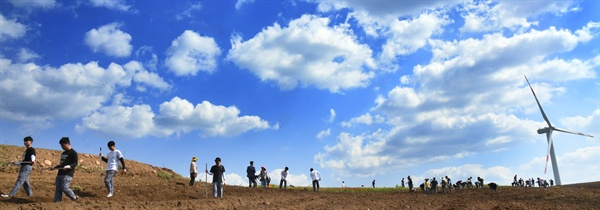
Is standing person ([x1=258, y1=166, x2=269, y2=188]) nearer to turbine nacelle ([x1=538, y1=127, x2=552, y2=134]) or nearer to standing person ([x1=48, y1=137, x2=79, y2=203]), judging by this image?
standing person ([x1=48, y1=137, x2=79, y2=203])

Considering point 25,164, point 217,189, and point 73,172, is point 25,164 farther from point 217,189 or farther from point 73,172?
point 217,189

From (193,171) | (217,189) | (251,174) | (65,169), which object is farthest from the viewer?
(251,174)

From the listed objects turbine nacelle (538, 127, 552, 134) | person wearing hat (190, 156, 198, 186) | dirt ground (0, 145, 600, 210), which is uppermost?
turbine nacelle (538, 127, 552, 134)

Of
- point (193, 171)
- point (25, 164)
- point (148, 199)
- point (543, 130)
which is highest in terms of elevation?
point (543, 130)

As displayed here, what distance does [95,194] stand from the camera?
706 inches

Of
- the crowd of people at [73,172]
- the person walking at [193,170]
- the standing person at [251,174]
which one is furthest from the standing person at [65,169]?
the standing person at [251,174]

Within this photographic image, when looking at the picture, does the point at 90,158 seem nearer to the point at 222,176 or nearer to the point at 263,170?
the point at 263,170

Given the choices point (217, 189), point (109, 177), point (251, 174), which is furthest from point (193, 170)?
point (109, 177)

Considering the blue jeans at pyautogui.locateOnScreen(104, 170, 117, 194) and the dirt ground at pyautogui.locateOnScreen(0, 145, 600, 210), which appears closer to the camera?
the dirt ground at pyautogui.locateOnScreen(0, 145, 600, 210)

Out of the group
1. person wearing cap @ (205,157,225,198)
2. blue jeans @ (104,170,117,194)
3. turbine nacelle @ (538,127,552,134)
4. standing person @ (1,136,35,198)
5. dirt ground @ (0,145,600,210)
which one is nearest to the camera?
standing person @ (1,136,35,198)

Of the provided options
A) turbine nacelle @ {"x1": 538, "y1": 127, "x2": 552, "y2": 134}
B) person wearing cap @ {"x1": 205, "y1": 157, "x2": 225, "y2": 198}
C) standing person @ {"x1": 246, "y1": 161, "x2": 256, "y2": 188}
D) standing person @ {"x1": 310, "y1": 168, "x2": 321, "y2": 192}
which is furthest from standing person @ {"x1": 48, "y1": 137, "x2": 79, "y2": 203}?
turbine nacelle @ {"x1": 538, "y1": 127, "x2": 552, "y2": 134}

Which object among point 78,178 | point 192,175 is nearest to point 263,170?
point 192,175

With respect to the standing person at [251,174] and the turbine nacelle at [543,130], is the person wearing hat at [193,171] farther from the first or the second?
the turbine nacelle at [543,130]

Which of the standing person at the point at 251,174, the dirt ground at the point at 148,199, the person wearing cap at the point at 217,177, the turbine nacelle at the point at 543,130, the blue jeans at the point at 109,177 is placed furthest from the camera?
the turbine nacelle at the point at 543,130
